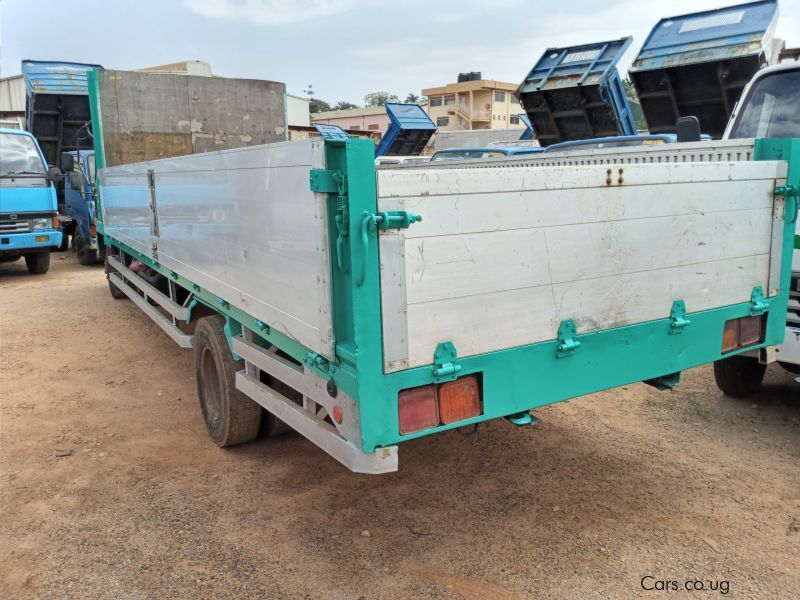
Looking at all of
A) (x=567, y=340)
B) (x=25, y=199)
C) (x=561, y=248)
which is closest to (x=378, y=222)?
(x=561, y=248)

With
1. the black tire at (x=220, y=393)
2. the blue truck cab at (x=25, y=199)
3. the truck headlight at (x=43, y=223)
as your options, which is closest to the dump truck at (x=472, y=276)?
the black tire at (x=220, y=393)

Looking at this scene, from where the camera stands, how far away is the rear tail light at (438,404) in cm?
236

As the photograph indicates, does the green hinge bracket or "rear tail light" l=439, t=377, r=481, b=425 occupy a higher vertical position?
the green hinge bracket

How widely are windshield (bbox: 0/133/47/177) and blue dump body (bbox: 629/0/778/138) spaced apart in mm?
9794

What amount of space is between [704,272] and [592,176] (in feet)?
2.85

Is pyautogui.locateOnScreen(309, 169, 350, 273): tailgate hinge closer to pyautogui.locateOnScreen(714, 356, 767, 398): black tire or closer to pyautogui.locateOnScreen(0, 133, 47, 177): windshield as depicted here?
pyautogui.locateOnScreen(714, 356, 767, 398): black tire

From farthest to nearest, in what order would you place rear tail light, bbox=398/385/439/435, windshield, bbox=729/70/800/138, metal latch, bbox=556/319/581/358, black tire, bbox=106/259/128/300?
black tire, bbox=106/259/128/300 < windshield, bbox=729/70/800/138 < metal latch, bbox=556/319/581/358 < rear tail light, bbox=398/385/439/435

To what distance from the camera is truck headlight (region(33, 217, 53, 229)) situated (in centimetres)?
1072

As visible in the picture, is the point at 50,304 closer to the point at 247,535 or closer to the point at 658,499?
the point at 247,535

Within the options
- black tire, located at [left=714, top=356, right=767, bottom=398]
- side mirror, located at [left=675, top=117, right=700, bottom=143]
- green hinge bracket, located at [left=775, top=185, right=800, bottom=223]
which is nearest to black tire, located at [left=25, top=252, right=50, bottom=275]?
side mirror, located at [left=675, top=117, right=700, bottom=143]

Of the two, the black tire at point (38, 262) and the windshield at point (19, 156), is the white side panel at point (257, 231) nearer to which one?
the windshield at point (19, 156)

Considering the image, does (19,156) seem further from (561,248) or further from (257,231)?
(561,248)

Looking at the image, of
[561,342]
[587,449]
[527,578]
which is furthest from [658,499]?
[561,342]

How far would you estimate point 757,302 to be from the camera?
10.6 feet
